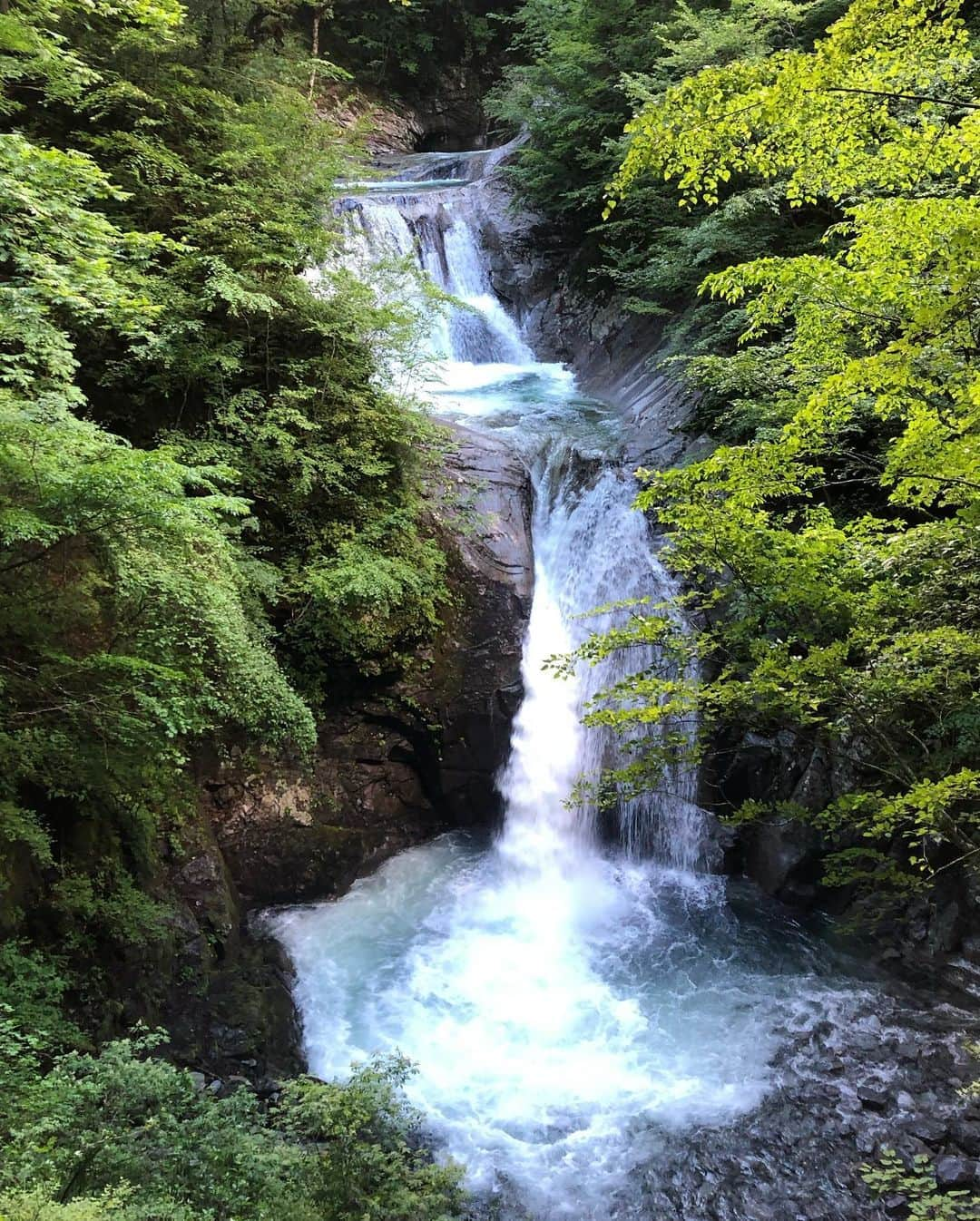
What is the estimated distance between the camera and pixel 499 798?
9.48m

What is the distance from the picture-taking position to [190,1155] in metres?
3.59

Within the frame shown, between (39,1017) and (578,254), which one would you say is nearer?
(39,1017)

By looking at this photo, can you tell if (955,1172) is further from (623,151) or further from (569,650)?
(623,151)

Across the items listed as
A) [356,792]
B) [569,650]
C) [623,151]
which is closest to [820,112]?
[569,650]

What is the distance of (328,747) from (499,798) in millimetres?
2428

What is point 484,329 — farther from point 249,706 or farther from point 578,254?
point 249,706

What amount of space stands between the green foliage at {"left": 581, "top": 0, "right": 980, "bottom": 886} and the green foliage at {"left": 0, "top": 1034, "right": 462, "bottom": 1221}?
10.8 feet

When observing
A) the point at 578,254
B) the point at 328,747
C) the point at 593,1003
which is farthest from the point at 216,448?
the point at 578,254

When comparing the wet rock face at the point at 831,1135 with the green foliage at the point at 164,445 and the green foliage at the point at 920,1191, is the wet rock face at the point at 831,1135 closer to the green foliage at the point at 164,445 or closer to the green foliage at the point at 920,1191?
the green foliage at the point at 920,1191

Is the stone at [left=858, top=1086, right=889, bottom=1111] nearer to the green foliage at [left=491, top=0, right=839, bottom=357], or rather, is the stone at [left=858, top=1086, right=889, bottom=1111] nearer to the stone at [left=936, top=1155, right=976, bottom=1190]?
the stone at [left=936, top=1155, right=976, bottom=1190]

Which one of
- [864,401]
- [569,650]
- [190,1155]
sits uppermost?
[864,401]

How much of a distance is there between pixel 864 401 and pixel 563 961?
21.7 feet

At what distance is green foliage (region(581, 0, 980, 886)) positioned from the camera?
372 cm

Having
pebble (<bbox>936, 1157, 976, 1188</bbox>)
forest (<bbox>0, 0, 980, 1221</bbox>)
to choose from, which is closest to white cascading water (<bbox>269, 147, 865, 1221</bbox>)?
forest (<bbox>0, 0, 980, 1221</bbox>)
